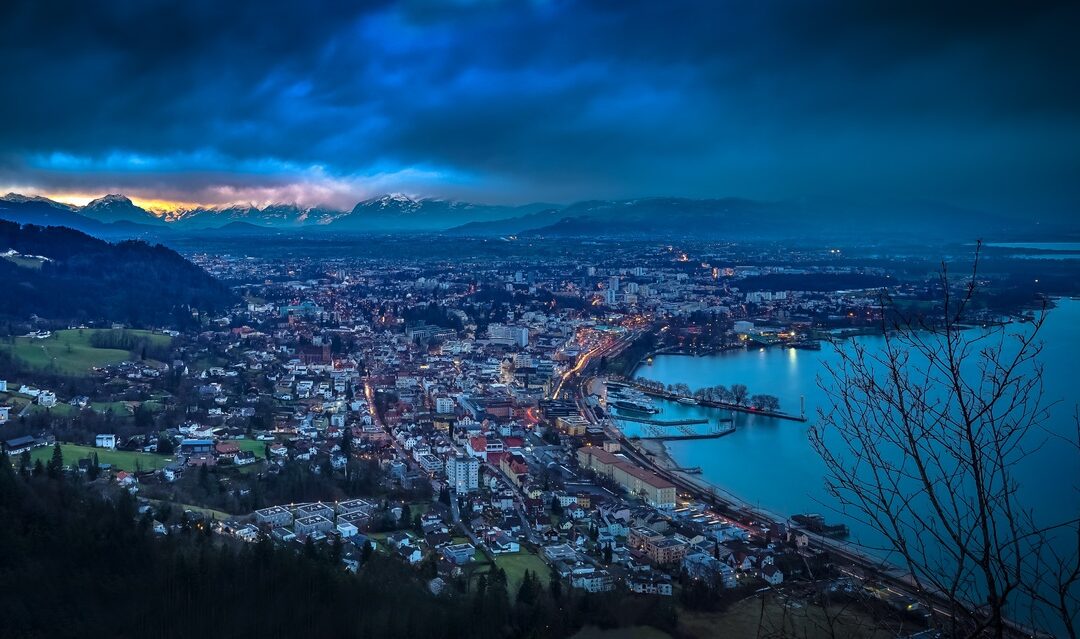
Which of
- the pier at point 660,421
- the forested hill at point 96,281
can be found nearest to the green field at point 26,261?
the forested hill at point 96,281

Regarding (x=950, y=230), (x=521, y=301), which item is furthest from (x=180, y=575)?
(x=950, y=230)

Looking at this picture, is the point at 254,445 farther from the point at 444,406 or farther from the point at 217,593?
the point at 217,593

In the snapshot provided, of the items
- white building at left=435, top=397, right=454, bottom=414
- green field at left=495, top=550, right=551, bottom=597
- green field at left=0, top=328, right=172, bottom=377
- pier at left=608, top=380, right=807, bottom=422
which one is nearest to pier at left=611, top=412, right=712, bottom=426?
pier at left=608, top=380, right=807, bottom=422

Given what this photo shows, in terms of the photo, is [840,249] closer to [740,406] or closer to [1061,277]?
[1061,277]

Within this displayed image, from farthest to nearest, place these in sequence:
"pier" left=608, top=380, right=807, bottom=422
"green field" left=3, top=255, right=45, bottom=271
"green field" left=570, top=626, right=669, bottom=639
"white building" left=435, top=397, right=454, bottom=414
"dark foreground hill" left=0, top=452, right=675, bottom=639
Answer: "green field" left=3, top=255, right=45, bottom=271
"white building" left=435, top=397, right=454, bottom=414
"pier" left=608, top=380, right=807, bottom=422
"green field" left=570, top=626, right=669, bottom=639
"dark foreground hill" left=0, top=452, right=675, bottom=639

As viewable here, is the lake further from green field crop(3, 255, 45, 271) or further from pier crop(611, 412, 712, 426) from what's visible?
green field crop(3, 255, 45, 271)

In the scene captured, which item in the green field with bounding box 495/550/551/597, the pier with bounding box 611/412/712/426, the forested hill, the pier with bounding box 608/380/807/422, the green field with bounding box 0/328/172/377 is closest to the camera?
the green field with bounding box 495/550/551/597
